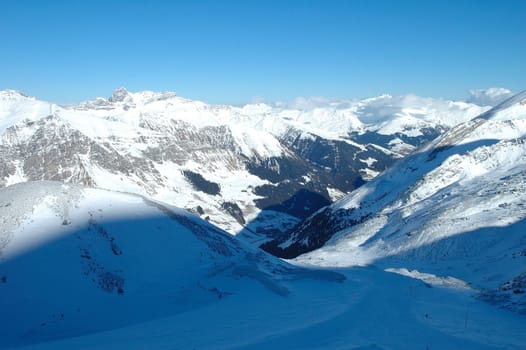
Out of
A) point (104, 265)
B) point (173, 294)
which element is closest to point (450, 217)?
point (173, 294)

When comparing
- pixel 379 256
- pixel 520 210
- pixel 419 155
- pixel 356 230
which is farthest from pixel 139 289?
pixel 419 155

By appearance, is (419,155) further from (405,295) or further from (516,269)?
(405,295)

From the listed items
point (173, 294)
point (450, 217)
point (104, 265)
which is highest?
point (104, 265)

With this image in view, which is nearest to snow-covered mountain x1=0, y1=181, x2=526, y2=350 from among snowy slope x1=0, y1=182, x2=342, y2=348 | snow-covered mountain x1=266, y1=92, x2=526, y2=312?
snowy slope x1=0, y1=182, x2=342, y2=348

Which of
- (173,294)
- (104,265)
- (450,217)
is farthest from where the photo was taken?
(450,217)

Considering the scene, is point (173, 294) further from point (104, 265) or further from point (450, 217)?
point (450, 217)

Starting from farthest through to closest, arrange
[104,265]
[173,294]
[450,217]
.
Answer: [450,217] < [104,265] < [173,294]
